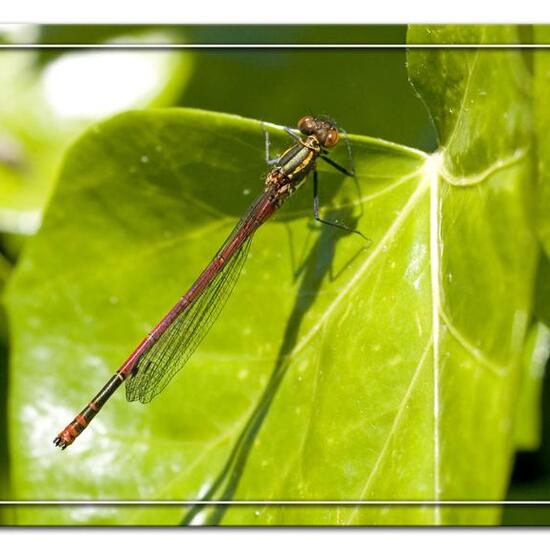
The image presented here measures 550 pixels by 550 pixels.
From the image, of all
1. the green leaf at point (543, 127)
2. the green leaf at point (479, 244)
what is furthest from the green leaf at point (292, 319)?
the green leaf at point (543, 127)

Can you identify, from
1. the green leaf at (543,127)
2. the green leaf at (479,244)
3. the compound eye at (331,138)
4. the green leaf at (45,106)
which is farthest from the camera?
the green leaf at (45,106)

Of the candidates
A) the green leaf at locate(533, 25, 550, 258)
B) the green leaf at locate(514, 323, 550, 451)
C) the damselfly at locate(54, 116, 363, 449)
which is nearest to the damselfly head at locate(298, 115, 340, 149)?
the damselfly at locate(54, 116, 363, 449)

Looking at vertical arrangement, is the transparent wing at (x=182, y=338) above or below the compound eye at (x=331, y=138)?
below

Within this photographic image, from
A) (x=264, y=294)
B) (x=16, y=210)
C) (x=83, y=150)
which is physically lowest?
(x=264, y=294)

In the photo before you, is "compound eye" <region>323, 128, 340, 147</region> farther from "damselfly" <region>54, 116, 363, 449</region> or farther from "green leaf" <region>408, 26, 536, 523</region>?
"green leaf" <region>408, 26, 536, 523</region>

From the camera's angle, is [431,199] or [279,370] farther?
[279,370]

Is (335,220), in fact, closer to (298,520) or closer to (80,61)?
Result: (298,520)

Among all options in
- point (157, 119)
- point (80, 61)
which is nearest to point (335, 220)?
point (157, 119)

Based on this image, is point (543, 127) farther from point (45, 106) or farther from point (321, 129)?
point (45, 106)

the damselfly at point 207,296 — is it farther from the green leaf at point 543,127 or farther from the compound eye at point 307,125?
the green leaf at point 543,127
